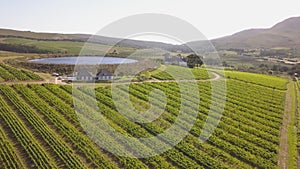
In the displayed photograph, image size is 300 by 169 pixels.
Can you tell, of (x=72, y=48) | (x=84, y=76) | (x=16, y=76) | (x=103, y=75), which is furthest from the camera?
(x=72, y=48)

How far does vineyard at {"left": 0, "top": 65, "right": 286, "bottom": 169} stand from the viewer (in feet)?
73.9

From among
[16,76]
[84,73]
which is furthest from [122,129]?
[16,76]

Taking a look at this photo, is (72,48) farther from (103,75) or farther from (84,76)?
(84,76)

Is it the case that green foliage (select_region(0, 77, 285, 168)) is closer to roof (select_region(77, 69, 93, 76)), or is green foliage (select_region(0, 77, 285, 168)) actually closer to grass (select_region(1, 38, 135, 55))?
roof (select_region(77, 69, 93, 76))

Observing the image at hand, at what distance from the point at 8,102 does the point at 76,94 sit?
8.36m

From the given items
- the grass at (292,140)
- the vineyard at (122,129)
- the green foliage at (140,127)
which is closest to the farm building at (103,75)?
the vineyard at (122,129)

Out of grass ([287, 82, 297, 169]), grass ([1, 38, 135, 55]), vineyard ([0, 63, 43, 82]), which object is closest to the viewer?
grass ([287, 82, 297, 169])

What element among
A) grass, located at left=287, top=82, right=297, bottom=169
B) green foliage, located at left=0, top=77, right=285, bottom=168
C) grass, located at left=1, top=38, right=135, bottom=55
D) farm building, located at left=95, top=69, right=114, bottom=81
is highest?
grass, located at left=1, top=38, right=135, bottom=55

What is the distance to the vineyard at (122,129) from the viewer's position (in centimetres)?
2253

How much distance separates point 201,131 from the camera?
28828 mm

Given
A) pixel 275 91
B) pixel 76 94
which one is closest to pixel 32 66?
pixel 76 94

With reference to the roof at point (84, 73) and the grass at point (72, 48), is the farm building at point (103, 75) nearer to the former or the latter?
the roof at point (84, 73)

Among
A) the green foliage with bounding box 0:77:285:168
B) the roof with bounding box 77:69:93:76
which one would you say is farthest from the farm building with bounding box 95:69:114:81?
the green foliage with bounding box 0:77:285:168

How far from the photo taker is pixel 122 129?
1116 inches
